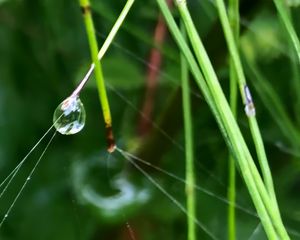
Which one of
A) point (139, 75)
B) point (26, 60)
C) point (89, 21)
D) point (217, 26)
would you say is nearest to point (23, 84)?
point (26, 60)

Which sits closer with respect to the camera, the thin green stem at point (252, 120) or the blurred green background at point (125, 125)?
the thin green stem at point (252, 120)

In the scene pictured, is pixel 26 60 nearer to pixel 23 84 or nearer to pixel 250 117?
pixel 23 84

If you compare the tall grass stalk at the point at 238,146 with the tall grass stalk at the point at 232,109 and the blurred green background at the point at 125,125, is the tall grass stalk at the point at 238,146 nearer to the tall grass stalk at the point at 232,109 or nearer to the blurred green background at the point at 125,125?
the tall grass stalk at the point at 232,109

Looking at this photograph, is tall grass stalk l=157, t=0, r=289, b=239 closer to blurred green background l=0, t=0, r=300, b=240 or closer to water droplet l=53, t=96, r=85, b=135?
water droplet l=53, t=96, r=85, b=135

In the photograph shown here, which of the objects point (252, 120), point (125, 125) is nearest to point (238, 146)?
point (252, 120)

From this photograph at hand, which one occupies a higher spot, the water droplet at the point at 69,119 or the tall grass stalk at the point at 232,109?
the water droplet at the point at 69,119

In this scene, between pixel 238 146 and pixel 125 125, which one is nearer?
pixel 238 146

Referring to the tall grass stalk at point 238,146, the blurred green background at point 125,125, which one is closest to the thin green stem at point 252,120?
the tall grass stalk at point 238,146

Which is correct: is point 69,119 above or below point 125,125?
above

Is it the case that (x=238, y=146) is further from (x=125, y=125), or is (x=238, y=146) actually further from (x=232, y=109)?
(x=125, y=125)

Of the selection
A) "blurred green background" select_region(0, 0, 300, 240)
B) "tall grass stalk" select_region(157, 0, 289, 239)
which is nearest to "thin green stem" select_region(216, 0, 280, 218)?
"tall grass stalk" select_region(157, 0, 289, 239)
